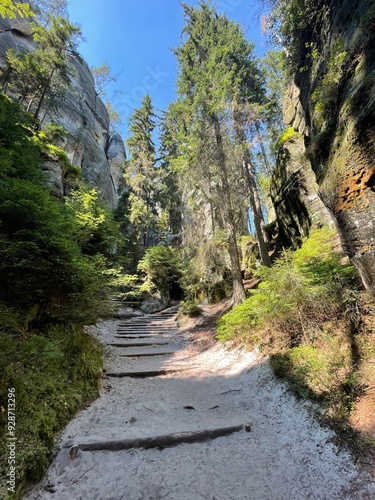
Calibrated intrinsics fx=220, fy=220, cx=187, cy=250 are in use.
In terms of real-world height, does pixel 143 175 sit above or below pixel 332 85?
above

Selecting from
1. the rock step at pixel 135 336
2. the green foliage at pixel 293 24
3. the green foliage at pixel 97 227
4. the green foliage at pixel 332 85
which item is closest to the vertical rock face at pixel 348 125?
the green foliage at pixel 332 85

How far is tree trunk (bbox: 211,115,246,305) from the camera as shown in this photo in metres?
8.45

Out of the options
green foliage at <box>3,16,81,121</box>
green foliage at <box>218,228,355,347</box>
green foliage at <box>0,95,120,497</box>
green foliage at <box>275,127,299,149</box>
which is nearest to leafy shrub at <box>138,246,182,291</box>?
green foliage at <box>275,127,299,149</box>

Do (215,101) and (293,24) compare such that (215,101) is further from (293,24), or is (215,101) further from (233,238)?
(233,238)

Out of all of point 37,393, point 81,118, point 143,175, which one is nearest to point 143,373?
point 37,393

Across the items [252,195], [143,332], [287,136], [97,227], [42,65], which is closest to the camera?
[97,227]

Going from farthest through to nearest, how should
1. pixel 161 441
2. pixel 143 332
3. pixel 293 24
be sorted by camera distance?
pixel 143 332 → pixel 293 24 → pixel 161 441

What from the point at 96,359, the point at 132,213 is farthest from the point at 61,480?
the point at 132,213

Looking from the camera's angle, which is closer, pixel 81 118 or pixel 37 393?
pixel 37 393

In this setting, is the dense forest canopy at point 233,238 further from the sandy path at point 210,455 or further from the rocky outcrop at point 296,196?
the sandy path at point 210,455

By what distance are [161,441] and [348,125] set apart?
5553 millimetres

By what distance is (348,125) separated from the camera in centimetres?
366

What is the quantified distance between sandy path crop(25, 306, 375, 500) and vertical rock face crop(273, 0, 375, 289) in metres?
2.37

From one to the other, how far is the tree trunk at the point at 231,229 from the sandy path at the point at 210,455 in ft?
13.0
